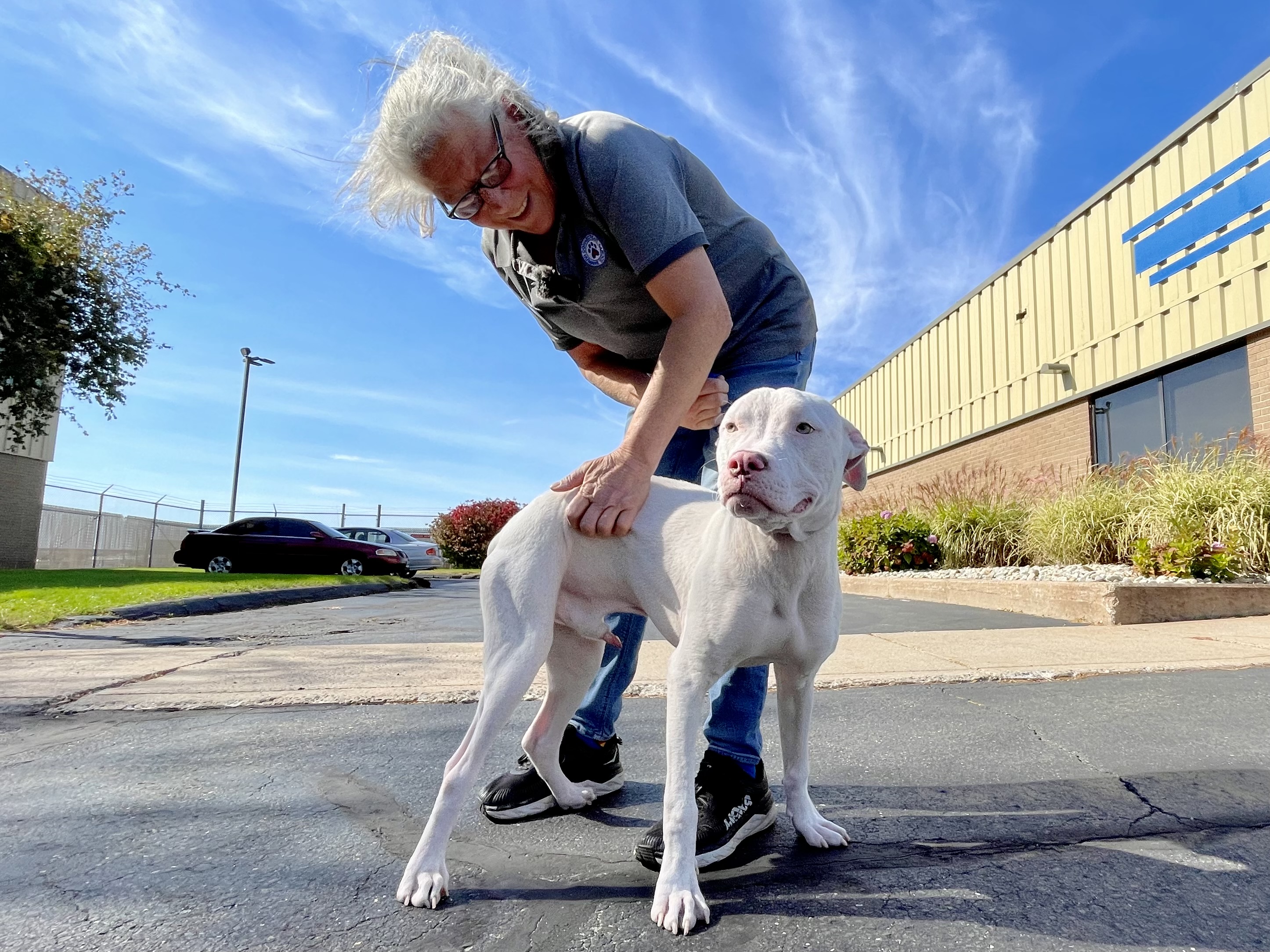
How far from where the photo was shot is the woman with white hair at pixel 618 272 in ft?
6.46

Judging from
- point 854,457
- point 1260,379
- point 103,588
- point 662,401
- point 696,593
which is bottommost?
point 103,588

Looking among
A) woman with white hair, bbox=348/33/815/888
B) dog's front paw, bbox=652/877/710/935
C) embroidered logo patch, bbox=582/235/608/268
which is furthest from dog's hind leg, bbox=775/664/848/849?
embroidered logo patch, bbox=582/235/608/268

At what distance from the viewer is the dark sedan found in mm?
18422

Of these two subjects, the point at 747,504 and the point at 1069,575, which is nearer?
the point at 747,504

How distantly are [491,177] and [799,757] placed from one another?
1775 mm

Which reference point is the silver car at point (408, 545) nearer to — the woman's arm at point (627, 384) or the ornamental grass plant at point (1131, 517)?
the ornamental grass plant at point (1131, 517)

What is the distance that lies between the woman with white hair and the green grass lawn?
21.7ft

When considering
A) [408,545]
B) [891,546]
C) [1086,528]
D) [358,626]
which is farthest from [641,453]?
[408,545]

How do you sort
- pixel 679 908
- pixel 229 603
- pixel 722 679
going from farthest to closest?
pixel 229 603
pixel 722 679
pixel 679 908

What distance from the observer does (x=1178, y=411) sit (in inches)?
435

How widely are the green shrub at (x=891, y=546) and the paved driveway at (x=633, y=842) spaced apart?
769 cm

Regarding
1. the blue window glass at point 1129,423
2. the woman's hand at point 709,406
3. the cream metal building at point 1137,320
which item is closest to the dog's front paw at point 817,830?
the woman's hand at point 709,406

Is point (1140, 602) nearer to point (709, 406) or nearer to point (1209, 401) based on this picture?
point (709, 406)

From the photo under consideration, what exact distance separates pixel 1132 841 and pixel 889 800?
2.00ft
